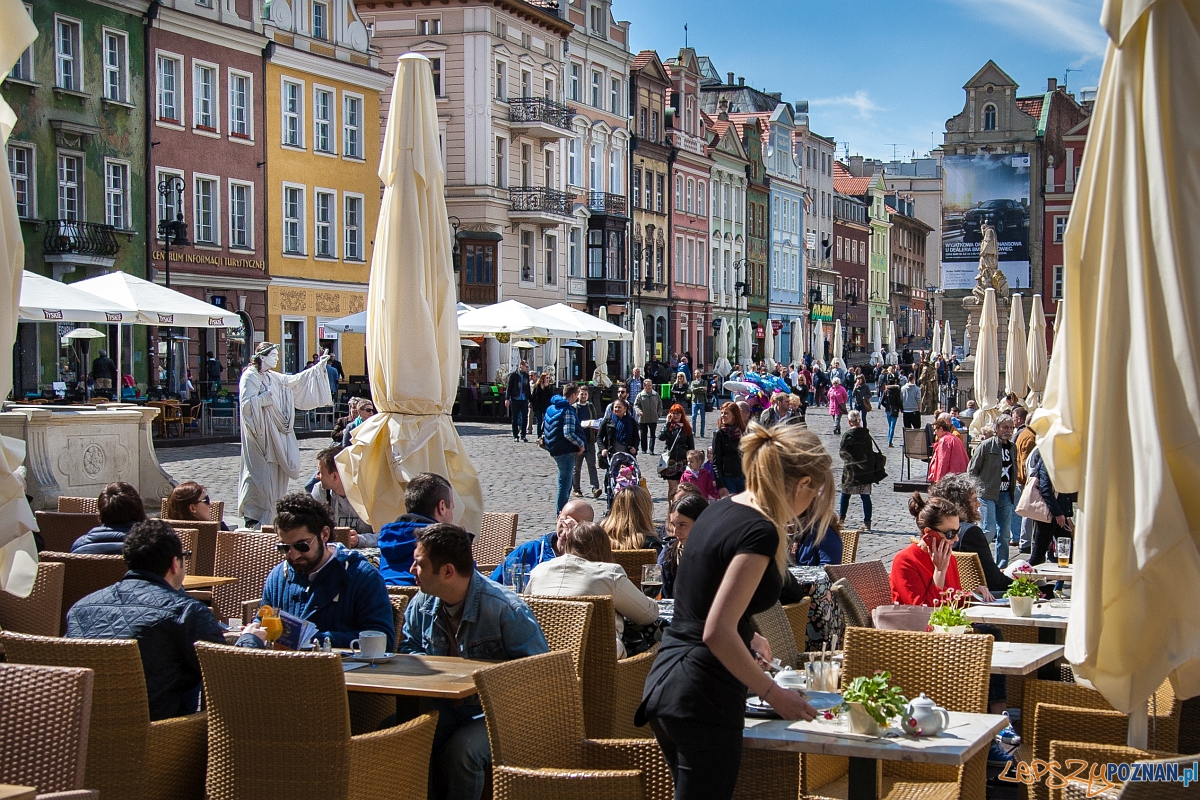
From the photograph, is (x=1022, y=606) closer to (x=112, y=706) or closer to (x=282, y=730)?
(x=282, y=730)

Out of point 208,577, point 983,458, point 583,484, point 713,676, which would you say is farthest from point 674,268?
point 713,676

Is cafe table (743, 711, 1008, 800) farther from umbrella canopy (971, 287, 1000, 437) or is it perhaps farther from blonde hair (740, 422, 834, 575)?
umbrella canopy (971, 287, 1000, 437)

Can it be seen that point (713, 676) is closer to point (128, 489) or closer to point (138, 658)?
point (138, 658)

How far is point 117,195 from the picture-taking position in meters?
34.4

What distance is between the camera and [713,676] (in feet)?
→ 14.0

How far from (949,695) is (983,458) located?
31.6 ft

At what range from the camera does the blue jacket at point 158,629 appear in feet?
18.1

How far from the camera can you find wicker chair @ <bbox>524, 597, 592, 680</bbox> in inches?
239

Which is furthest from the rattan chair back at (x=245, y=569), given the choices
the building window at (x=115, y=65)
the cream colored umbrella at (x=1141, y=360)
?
the building window at (x=115, y=65)

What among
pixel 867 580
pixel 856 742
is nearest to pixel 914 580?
pixel 867 580

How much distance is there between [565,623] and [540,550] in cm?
230

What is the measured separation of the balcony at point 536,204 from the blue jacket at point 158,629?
4576 centimetres

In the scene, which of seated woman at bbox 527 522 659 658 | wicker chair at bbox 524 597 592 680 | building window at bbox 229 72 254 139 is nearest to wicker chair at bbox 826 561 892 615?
seated woman at bbox 527 522 659 658

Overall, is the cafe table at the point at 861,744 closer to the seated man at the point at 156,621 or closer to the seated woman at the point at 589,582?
the seated woman at the point at 589,582
